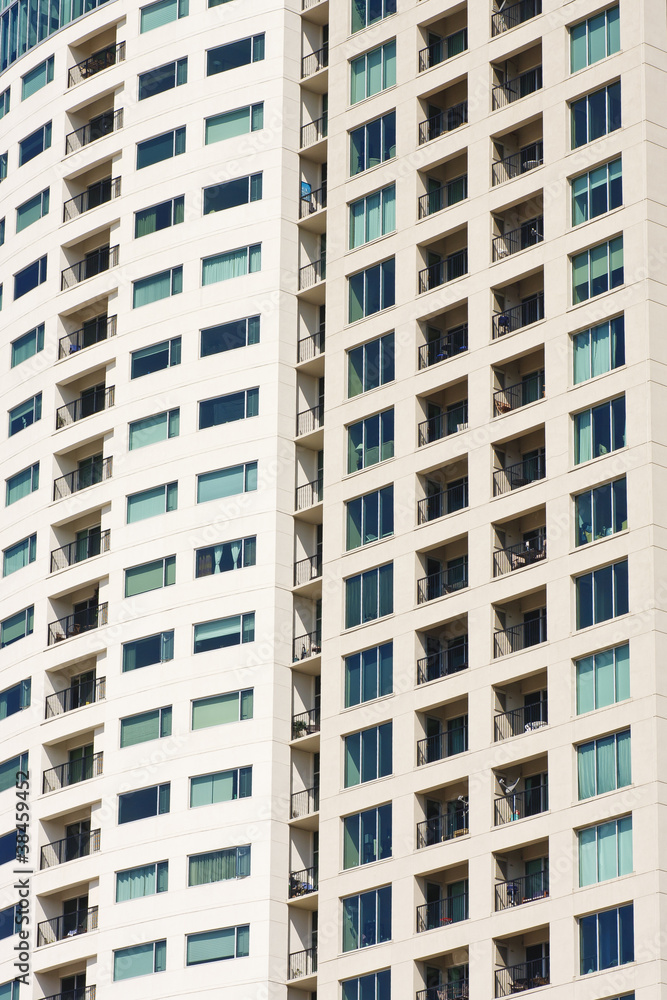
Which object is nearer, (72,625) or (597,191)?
(597,191)

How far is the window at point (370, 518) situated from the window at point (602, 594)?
10.7 m

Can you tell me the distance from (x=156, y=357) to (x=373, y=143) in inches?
511

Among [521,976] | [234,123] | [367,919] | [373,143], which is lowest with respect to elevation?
[521,976]

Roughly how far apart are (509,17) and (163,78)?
18.7 m

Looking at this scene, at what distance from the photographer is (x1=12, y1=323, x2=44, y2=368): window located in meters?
103

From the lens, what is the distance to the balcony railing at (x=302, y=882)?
281ft

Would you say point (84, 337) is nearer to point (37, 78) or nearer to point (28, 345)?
point (28, 345)

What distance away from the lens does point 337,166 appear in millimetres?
93125

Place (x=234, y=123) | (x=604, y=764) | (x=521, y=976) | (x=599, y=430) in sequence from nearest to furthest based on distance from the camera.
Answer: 1. (x=604, y=764)
2. (x=521, y=976)
3. (x=599, y=430)
4. (x=234, y=123)

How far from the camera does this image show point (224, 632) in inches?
3529

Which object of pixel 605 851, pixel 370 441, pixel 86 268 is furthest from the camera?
pixel 86 268

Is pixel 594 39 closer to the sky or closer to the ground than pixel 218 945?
closer to the sky

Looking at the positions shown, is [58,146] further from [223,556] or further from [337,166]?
[223,556]

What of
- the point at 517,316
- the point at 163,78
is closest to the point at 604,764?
the point at 517,316
